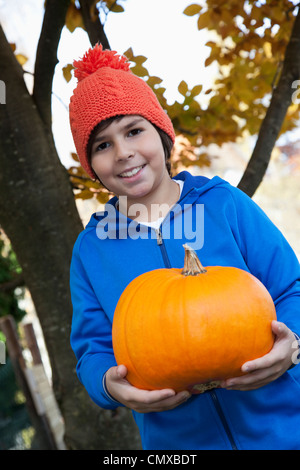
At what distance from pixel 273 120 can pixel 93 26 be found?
41.3 inches

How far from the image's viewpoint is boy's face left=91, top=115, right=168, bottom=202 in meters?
1.63

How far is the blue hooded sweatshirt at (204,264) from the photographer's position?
1473 millimetres

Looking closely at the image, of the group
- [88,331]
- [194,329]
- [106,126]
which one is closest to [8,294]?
[88,331]

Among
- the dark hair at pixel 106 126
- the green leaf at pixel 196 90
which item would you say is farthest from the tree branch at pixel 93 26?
the dark hair at pixel 106 126

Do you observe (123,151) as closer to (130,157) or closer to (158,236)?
(130,157)

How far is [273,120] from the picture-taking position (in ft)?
8.54

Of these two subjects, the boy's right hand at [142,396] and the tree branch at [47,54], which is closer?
the boy's right hand at [142,396]

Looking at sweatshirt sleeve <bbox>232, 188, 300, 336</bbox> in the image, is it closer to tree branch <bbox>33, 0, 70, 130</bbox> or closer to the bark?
the bark

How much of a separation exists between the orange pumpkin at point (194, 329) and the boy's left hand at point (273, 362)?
0.02 metres

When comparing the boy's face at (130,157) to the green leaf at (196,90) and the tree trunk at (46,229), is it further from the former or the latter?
the green leaf at (196,90)

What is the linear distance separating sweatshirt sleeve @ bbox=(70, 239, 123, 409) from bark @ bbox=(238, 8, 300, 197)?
121cm

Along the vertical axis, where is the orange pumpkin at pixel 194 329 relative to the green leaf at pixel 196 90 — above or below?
below

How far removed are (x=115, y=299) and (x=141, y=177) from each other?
16.0 inches

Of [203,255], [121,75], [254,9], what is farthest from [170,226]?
[254,9]
